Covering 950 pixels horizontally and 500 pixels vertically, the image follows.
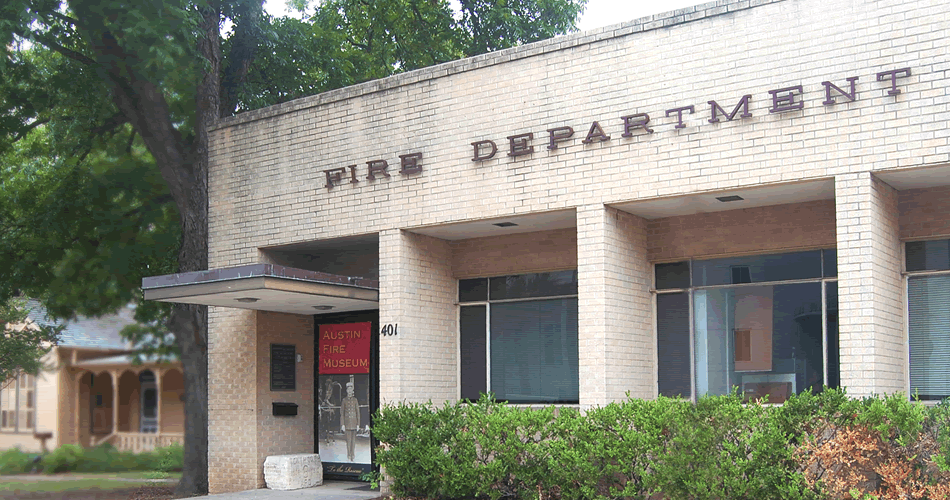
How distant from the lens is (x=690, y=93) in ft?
39.2

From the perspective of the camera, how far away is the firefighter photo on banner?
1630cm

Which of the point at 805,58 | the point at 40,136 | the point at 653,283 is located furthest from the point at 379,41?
the point at 805,58

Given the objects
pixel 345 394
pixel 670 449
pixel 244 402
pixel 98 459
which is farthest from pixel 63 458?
pixel 670 449

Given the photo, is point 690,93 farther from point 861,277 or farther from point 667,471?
point 667,471

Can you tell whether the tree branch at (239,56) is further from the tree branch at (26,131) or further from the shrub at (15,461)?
the shrub at (15,461)

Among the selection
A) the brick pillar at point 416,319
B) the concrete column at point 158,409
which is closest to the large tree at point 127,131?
the brick pillar at point 416,319

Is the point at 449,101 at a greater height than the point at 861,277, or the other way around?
the point at 449,101

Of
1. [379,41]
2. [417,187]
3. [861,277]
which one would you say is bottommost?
[861,277]

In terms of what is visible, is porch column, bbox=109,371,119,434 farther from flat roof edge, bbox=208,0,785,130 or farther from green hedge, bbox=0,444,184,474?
flat roof edge, bbox=208,0,785,130

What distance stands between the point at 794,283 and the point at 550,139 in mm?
3673

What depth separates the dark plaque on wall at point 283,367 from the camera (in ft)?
53.3

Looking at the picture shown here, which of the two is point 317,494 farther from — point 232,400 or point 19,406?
point 19,406

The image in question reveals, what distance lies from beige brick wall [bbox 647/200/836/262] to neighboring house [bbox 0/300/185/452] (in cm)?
667

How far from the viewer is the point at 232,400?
1608cm
